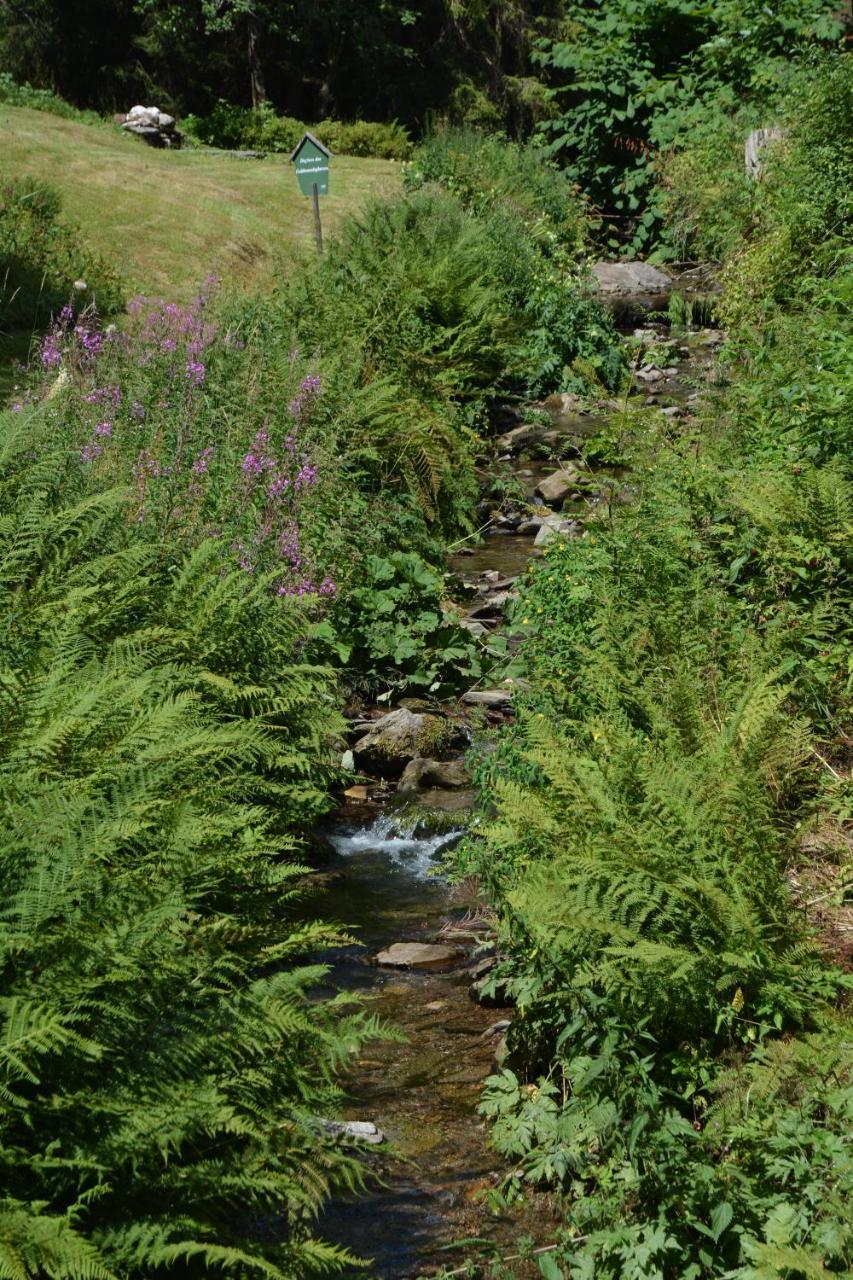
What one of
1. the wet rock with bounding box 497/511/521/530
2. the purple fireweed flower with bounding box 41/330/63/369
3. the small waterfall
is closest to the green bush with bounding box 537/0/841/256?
the wet rock with bounding box 497/511/521/530

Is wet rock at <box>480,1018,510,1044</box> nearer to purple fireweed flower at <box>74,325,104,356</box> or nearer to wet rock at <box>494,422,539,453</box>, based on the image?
purple fireweed flower at <box>74,325,104,356</box>

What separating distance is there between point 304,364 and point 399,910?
4.90 meters

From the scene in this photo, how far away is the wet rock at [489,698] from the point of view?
7.42 metres

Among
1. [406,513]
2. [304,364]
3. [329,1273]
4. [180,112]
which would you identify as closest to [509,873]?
[329,1273]

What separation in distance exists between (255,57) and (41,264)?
16.6 metres

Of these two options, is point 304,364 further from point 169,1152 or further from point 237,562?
point 169,1152

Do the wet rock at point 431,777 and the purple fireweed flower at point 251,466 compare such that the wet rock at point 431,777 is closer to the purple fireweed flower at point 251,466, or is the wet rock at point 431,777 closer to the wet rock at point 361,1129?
the purple fireweed flower at point 251,466

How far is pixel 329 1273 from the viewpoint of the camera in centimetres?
336

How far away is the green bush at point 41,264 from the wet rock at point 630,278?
636 cm

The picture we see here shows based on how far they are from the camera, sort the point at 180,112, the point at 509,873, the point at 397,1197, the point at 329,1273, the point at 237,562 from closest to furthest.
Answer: the point at 329,1273 → the point at 397,1197 → the point at 509,873 → the point at 237,562 → the point at 180,112

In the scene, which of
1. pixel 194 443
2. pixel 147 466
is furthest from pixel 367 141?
pixel 147 466

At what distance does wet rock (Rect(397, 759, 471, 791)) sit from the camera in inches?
273

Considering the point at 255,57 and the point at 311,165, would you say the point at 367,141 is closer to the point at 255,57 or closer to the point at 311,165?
the point at 255,57

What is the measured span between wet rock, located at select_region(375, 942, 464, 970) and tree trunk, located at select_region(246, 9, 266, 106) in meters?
25.0
